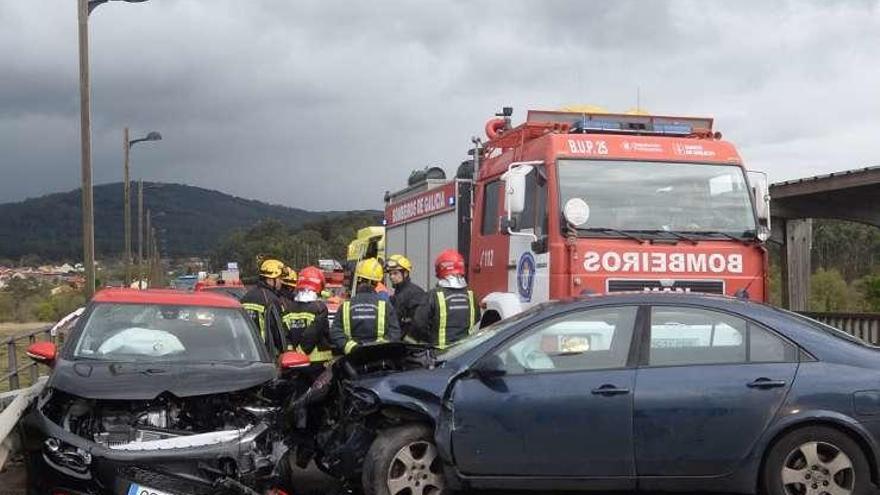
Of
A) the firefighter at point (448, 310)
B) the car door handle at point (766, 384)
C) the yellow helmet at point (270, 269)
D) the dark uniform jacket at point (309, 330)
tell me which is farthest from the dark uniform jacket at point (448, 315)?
the car door handle at point (766, 384)

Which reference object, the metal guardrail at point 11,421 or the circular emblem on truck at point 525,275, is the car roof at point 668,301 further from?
the metal guardrail at point 11,421

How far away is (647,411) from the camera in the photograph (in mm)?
5613

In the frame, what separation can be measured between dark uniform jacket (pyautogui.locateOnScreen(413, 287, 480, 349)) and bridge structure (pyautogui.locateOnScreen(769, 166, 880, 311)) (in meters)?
15.6

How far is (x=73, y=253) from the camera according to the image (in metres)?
91.1

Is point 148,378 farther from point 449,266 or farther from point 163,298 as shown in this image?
point 449,266

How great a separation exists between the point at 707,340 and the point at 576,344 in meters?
0.81

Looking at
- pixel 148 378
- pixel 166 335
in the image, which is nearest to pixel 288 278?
pixel 166 335

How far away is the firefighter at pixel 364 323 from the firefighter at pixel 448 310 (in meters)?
0.40

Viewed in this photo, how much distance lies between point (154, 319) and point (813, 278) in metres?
28.7

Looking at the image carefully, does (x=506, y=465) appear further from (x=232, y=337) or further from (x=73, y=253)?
(x=73, y=253)

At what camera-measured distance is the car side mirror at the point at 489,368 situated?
5.76 metres

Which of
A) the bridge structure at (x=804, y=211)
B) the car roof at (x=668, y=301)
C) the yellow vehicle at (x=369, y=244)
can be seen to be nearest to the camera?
the car roof at (x=668, y=301)

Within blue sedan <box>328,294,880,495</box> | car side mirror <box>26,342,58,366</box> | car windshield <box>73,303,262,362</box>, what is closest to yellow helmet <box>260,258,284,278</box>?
car windshield <box>73,303,262,362</box>

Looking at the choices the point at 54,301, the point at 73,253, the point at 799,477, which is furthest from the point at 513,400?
the point at 73,253
